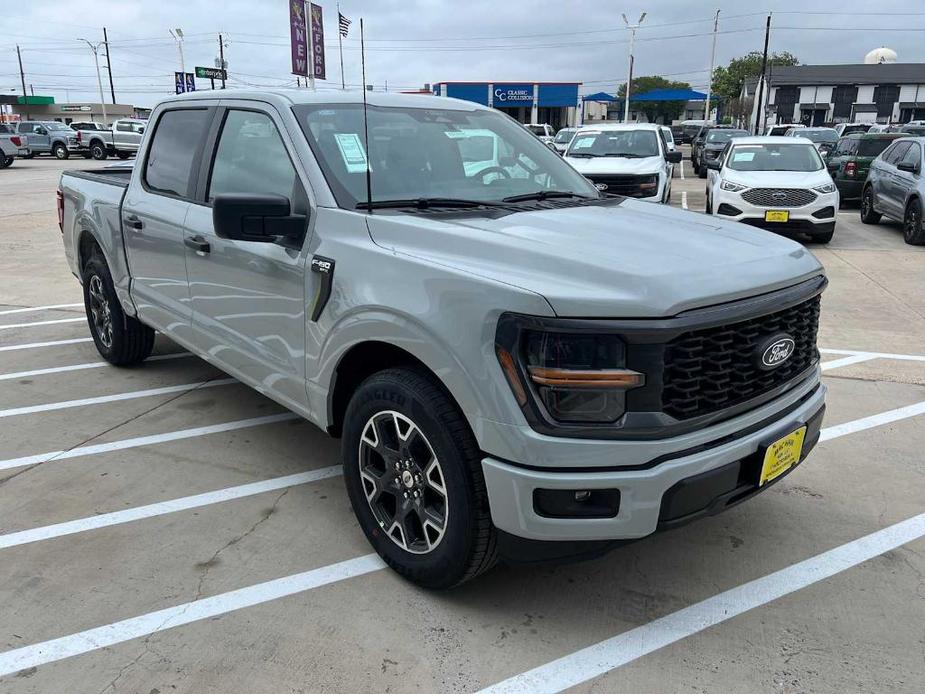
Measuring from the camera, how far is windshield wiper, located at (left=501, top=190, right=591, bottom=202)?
3388 millimetres

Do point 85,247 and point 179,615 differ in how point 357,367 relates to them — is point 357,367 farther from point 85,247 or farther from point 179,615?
point 85,247

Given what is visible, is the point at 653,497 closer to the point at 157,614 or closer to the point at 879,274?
the point at 157,614

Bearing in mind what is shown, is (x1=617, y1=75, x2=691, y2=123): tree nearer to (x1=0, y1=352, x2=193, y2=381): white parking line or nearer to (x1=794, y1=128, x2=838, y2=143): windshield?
(x1=794, y1=128, x2=838, y2=143): windshield

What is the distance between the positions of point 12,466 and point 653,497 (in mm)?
3448

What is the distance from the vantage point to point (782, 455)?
2664 mm

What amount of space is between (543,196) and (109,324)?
139 inches

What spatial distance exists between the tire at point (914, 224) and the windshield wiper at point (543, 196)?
9.43m

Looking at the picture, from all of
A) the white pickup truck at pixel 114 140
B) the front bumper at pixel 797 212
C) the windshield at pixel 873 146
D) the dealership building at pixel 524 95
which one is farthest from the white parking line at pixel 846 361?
the dealership building at pixel 524 95

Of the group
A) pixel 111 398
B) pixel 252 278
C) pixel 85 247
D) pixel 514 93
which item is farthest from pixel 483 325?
pixel 514 93

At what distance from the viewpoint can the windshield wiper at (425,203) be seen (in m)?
3.05

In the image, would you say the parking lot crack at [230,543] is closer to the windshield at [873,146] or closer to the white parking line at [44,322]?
the white parking line at [44,322]

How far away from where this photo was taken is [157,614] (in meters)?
2.74

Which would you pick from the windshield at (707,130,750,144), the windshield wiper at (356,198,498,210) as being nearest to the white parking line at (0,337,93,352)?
the windshield wiper at (356,198,498,210)

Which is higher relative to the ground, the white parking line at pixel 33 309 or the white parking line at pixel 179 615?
the white parking line at pixel 33 309
